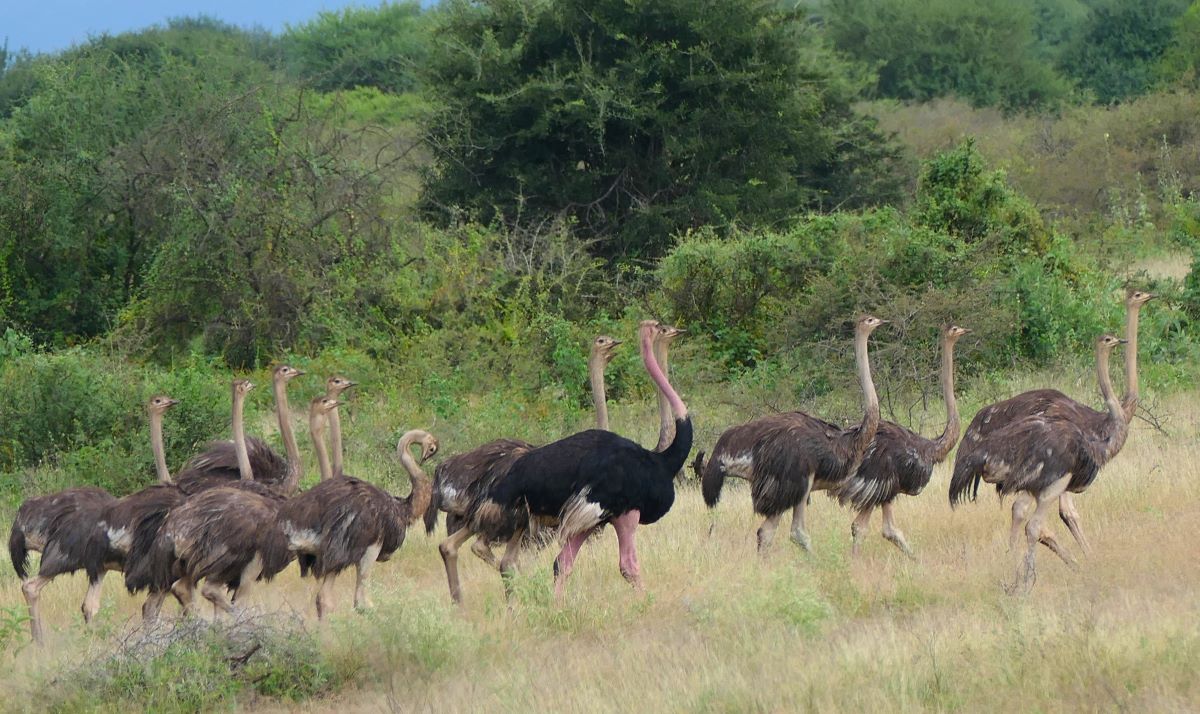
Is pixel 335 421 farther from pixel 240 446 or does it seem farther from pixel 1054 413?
pixel 1054 413

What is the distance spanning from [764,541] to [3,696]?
418 cm

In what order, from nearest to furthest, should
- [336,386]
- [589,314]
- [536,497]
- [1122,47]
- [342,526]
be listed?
[342,526]
[536,497]
[336,386]
[589,314]
[1122,47]

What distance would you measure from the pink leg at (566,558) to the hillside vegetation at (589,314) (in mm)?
213

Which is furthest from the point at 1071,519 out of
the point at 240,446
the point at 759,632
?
the point at 240,446

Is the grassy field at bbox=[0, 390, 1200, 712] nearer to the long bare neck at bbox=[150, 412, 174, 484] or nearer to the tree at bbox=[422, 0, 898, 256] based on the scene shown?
the long bare neck at bbox=[150, 412, 174, 484]

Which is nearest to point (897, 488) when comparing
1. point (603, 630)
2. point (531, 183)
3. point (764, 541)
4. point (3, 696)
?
point (764, 541)

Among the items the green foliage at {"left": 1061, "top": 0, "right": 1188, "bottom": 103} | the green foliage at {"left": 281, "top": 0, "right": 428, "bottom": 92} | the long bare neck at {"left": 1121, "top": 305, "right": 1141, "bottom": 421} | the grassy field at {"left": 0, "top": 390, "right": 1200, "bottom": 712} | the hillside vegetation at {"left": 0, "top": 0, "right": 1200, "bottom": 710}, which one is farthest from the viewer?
the green foliage at {"left": 281, "top": 0, "right": 428, "bottom": 92}

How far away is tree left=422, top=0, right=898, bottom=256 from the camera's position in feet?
69.0

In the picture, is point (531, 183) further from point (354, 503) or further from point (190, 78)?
point (354, 503)

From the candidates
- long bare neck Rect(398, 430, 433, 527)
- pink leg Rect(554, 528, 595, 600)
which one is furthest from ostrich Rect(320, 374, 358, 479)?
pink leg Rect(554, 528, 595, 600)

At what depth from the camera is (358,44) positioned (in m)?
49.9

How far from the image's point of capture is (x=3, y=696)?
7.81 m

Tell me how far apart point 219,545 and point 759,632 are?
9.16ft

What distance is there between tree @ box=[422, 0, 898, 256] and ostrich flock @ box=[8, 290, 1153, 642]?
433 inches
